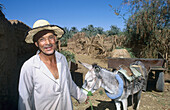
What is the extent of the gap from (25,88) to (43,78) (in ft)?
0.74

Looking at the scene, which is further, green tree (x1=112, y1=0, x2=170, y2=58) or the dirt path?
green tree (x1=112, y1=0, x2=170, y2=58)

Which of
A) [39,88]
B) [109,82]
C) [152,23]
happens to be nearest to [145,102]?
[109,82]

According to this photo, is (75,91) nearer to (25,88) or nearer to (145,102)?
(25,88)

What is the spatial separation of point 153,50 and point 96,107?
22.2 ft

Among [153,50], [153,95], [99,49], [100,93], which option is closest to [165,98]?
[153,95]

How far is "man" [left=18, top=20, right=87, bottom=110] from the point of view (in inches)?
58.3

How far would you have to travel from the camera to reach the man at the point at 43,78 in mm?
1481

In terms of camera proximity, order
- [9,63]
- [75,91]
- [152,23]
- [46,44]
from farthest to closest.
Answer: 1. [152,23]
2. [9,63]
3. [75,91]
4. [46,44]

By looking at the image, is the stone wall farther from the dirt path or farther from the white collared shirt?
the dirt path

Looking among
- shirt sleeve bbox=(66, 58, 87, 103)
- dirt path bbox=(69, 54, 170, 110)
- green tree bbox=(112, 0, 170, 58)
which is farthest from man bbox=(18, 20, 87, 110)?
green tree bbox=(112, 0, 170, 58)

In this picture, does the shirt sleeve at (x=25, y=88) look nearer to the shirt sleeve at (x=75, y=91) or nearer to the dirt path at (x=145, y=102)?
the shirt sleeve at (x=75, y=91)

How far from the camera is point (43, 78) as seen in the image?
5.05ft

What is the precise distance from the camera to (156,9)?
8555 mm

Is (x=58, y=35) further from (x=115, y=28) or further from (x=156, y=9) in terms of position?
(x=115, y=28)
